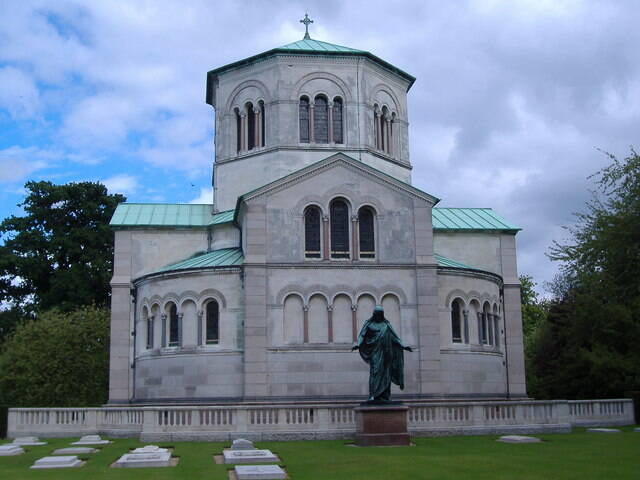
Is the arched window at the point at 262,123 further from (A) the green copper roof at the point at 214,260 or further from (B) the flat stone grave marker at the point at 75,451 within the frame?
(B) the flat stone grave marker at the point at 75,451

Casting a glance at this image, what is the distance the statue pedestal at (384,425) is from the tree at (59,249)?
37839 millimetres

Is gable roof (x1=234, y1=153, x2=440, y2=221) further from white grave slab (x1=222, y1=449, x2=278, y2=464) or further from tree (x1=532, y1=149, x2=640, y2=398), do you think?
white grave slab (x1=222, y1=449, x2=278, y2=464)

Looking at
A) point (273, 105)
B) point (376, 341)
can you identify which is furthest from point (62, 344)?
point (376, 341)

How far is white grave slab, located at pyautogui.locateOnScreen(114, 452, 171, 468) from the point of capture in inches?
728

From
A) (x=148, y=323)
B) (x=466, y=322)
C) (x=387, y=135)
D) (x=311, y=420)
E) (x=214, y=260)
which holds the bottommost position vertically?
(x=311, y=420)

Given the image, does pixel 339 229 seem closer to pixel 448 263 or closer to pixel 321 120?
pixel 448 263

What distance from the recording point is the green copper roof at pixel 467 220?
42969mm

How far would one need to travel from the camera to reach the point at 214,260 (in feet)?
123

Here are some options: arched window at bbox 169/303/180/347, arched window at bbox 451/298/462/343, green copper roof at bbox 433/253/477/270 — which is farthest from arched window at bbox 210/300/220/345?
arched window at bbox 451/298/462/343

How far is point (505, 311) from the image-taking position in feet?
136

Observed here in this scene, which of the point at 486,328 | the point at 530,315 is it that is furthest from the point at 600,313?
the point at 530,315

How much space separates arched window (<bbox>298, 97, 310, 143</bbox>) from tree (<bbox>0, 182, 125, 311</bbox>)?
2220 centimetres

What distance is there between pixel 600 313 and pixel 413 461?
2165 cm

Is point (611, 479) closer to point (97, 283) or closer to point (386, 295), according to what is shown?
point (386, 295)
